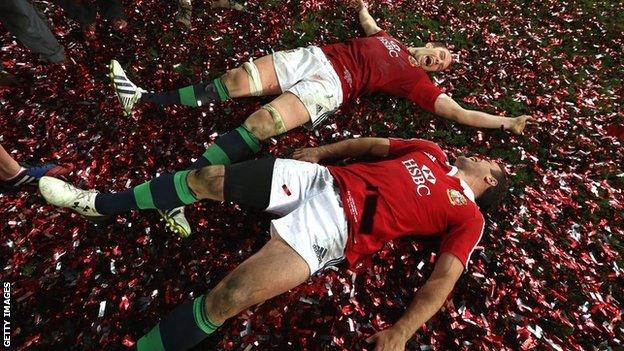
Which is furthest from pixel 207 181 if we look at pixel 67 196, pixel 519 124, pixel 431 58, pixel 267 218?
pixel 519 124

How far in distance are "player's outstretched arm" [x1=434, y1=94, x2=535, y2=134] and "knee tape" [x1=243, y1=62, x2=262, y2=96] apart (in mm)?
3066

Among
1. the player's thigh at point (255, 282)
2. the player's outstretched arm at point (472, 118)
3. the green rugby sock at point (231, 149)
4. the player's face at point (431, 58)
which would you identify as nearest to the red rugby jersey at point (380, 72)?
the player's outstretched arm at point (472, 118)

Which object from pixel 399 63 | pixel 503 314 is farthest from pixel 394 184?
pixel 399 63

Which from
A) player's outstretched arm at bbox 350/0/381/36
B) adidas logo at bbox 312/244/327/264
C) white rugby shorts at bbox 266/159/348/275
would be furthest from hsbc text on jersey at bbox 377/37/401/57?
adidas logo at bbox 312/244/327/264

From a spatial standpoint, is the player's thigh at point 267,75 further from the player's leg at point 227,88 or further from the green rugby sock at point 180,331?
the green rugby sock at point 180,331

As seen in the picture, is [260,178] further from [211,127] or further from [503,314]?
[503,314]

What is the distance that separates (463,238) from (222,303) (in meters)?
2.84

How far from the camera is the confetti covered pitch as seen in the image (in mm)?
4211

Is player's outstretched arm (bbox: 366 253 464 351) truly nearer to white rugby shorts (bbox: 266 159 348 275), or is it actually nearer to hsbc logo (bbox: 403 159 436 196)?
hsbc logo (bbox: 403 159 436 196)

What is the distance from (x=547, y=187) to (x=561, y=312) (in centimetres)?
229

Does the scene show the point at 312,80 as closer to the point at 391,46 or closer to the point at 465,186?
the point at 391,46

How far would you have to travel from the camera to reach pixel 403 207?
4.35 meters

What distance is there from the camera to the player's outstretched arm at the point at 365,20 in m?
7.78

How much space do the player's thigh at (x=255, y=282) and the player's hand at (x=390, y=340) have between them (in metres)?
1.04
